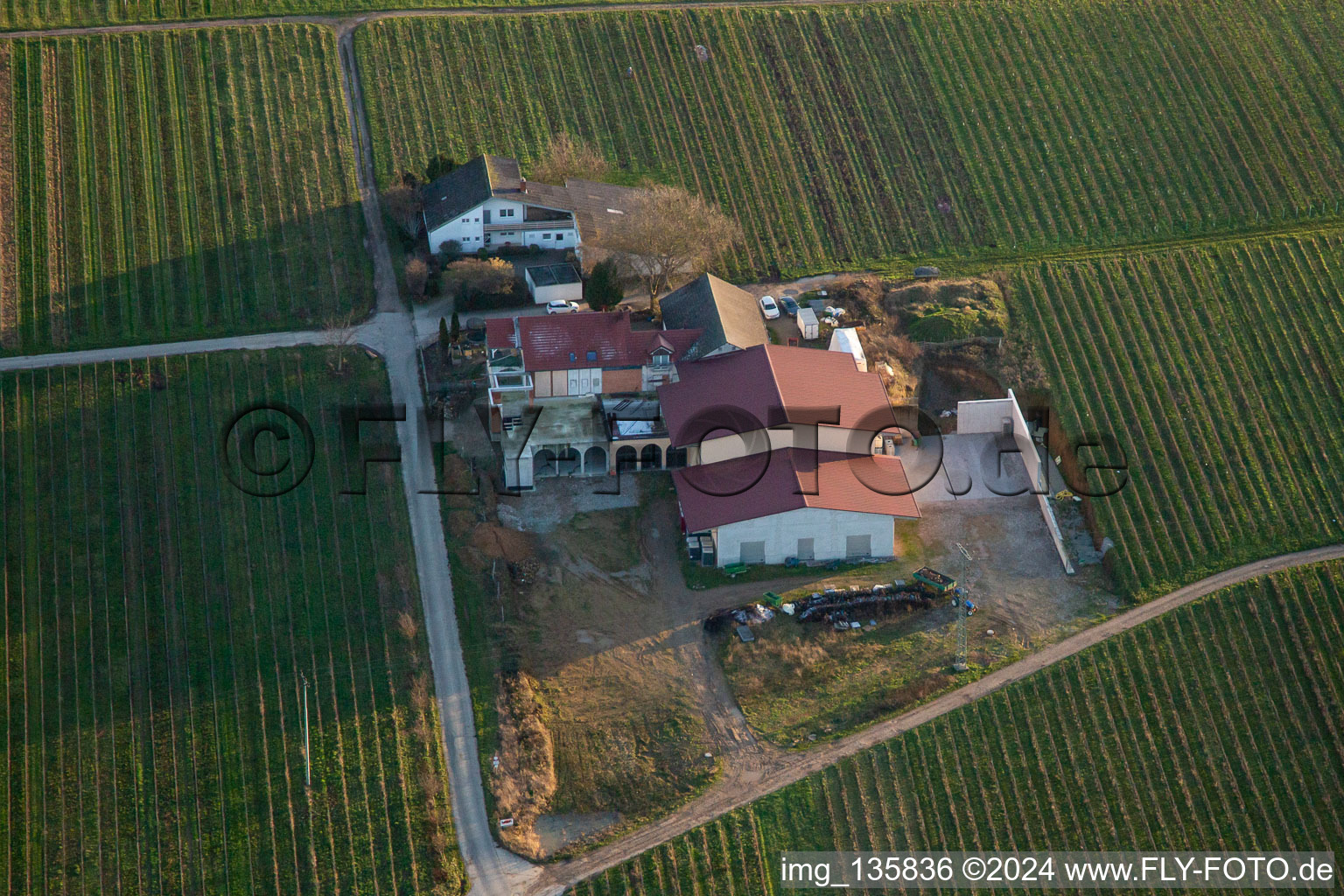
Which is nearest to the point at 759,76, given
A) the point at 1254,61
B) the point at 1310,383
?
the point at 1254,61

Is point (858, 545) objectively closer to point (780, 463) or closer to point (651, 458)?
point (780, 463)

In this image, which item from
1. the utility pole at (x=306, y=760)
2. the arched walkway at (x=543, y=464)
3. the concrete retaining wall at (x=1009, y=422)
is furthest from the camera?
the concrete retaining wall at (x=1009, y=422)

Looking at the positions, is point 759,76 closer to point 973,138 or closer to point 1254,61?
point 973,138

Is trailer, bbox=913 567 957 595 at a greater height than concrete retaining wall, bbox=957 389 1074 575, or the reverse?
concrete retaining wall, bbox=957 389 1074 575

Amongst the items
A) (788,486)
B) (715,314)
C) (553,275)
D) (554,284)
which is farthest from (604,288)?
(788,486)

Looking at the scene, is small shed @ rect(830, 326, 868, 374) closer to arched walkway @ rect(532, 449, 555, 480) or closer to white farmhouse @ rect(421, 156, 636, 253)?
white farmhouse @ rect(421, 156, 636, 253)

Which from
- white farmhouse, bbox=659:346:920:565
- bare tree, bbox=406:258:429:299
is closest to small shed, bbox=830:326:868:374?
white farmhouse, bbox=659:346:920:565

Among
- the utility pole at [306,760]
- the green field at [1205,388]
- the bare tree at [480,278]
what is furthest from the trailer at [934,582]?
the utility pole at [306,760]

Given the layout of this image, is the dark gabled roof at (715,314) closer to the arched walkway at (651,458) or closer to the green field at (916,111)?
the arched walkway at (651,458)

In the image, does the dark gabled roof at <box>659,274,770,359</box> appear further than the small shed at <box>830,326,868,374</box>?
No
